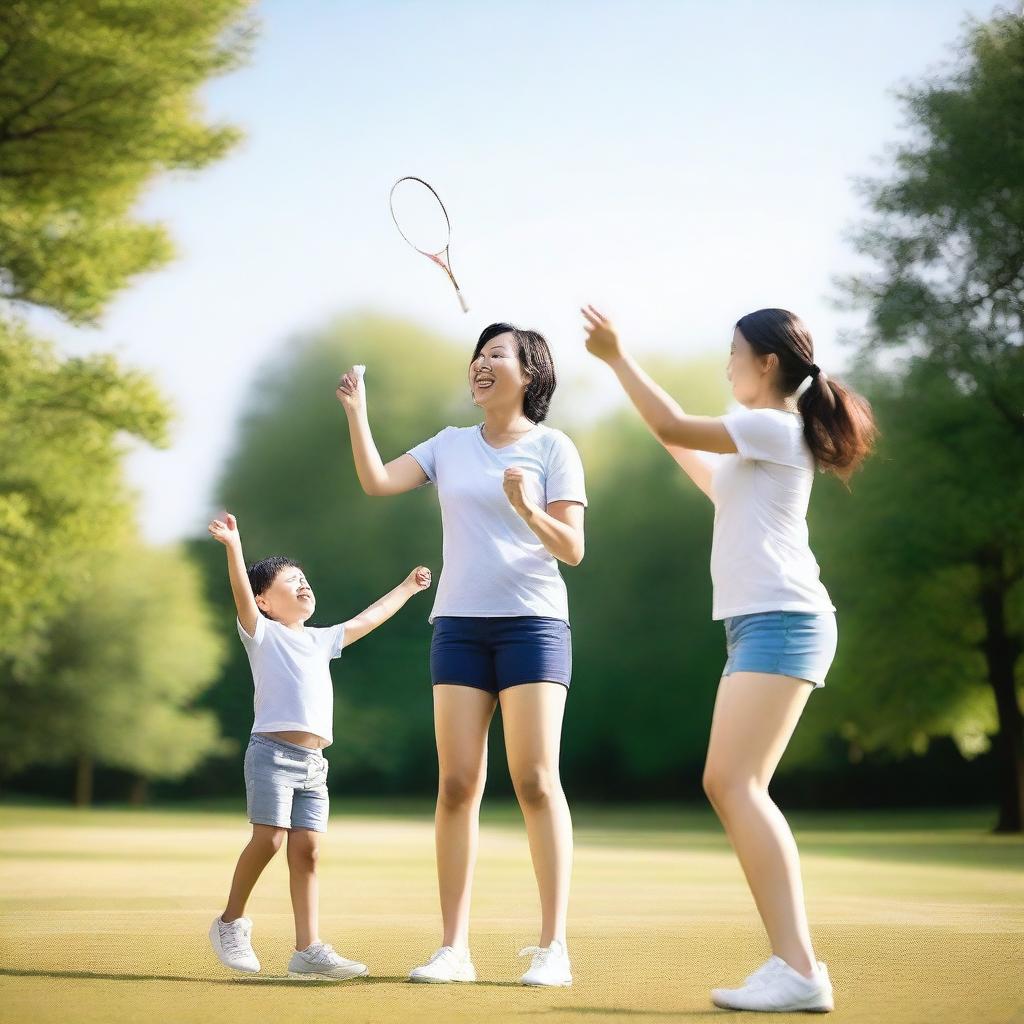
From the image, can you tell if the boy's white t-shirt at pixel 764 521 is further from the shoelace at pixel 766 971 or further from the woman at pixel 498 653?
the shoelace at pixel 766 971

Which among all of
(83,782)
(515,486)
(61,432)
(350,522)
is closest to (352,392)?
(515,486)

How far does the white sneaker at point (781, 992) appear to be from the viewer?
415 centimetres

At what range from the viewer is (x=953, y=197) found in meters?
19.3

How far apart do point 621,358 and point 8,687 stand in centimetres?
2852

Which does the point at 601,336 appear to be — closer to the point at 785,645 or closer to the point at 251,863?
the point at 785,645

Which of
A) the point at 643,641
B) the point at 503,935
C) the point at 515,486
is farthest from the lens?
the point at 643,641

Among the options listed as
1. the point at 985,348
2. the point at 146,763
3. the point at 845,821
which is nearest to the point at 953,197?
the point at 985,348

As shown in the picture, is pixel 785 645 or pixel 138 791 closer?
pixel 785 645

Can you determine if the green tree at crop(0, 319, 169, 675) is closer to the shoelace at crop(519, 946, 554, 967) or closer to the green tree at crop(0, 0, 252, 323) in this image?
the green tree at crop(0, 0, 252, 323)

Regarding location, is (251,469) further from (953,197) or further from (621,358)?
(621,358)

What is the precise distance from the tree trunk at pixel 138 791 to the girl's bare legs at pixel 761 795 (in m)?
30.4

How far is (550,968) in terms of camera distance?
15.6ft

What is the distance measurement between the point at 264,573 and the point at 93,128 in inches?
468

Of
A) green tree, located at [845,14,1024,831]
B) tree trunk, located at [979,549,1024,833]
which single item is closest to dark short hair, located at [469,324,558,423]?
green tree, located at [845,14,1024,831]
